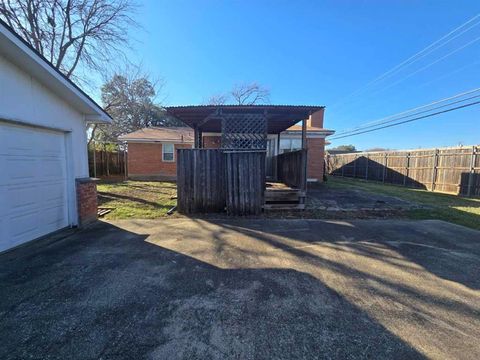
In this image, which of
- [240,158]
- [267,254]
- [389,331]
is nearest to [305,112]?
[240,158]

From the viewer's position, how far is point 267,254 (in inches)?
155

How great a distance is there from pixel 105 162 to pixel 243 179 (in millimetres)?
14943

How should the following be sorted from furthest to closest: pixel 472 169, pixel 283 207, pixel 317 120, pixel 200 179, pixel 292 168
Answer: pixel 317 120 < pixel 472 169 < pixel 292 168 < pixel 283 207 < pixel 200 179

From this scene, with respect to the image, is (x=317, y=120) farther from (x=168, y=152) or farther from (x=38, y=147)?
(x=38, y=147)

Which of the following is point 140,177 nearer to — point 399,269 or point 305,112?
point 305,112

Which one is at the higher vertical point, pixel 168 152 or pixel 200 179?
pixel 168 152

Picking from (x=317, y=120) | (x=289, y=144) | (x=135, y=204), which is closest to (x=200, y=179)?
(x=135, y=204)

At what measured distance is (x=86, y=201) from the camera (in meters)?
5.40

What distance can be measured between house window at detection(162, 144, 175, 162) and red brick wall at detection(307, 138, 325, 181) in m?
9.01

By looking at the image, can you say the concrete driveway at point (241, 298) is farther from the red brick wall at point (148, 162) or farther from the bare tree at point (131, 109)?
the bare tree at point (131, 109)

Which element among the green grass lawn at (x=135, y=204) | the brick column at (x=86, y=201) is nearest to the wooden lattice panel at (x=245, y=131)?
the green grass lawn at (x=135, y=204)

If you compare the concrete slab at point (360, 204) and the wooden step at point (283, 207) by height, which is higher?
the wooden step at point (283, 207)

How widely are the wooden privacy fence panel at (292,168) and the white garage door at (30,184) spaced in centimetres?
616

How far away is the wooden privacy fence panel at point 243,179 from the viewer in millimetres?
6520
